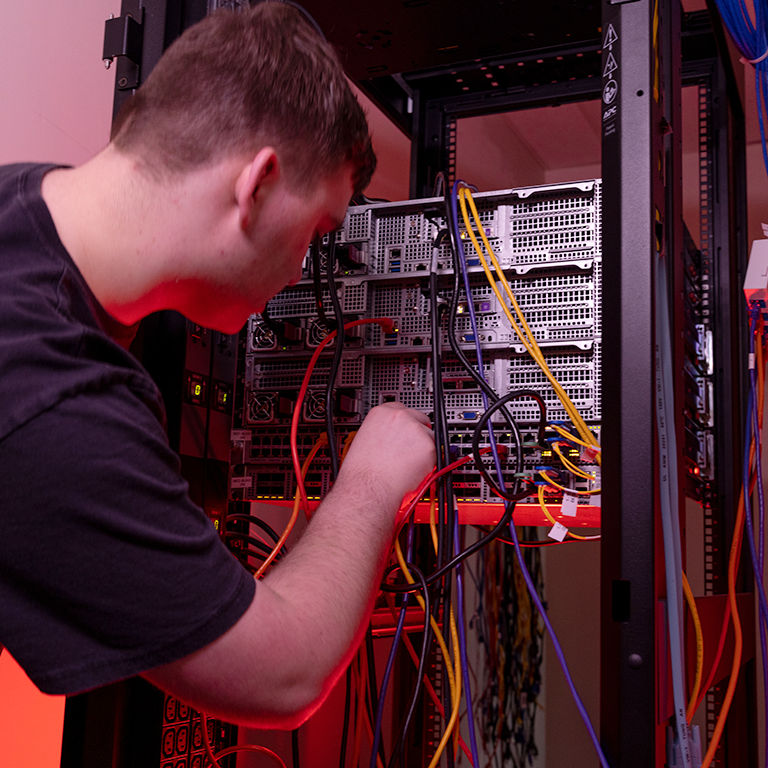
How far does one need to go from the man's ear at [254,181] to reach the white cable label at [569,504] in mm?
533

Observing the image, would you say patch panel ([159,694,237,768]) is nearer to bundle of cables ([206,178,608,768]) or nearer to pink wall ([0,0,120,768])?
bundle of cables ([206,178,608,768])

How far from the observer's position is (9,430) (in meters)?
0.52

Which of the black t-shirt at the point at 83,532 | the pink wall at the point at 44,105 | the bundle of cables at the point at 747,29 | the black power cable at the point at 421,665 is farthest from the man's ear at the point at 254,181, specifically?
the pink wall at the point at 44,105

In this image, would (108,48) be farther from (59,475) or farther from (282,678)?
(282,678)

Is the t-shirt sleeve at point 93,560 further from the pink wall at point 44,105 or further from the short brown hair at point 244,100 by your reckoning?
the pink wall at point 44,105

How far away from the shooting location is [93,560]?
53 cm

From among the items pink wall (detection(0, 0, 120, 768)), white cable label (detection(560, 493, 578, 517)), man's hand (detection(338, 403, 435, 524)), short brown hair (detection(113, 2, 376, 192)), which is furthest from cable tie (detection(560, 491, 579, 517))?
pink wall (detection(0, 0, 120, 768))

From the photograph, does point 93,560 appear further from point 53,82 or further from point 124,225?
point 53,82

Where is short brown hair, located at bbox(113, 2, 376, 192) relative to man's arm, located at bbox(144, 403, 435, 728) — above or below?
above

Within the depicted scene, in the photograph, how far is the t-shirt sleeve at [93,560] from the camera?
52cm

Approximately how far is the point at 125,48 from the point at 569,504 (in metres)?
0.83

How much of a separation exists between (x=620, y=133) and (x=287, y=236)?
0.35 meters

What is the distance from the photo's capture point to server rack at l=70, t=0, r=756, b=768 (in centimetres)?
72

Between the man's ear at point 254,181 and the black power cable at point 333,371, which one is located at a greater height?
the man's ear at point 254,181
